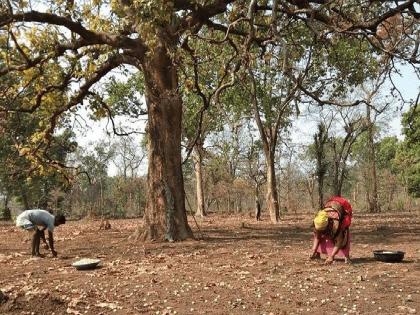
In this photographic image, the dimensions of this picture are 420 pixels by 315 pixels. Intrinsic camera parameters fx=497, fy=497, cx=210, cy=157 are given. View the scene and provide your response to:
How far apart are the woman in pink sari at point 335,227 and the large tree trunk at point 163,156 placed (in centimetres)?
494

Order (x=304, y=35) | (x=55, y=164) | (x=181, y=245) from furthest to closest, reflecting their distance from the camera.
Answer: (x=304, y=35) → (x=55, y=164) → (x=181, y=245)

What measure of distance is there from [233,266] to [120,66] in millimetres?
7722

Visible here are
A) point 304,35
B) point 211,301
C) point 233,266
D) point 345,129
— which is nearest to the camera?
point 211,301

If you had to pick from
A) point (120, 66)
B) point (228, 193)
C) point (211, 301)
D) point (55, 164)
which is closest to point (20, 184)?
point (228, 193)

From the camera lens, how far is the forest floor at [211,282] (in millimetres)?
6152

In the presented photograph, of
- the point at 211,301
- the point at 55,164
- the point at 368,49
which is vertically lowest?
the point at 211,301

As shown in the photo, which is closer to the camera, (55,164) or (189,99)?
(55,164)

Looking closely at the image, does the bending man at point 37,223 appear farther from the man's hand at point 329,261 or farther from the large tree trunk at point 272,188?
the large tree trunk at point 272,188

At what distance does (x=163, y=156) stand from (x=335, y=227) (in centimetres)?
573

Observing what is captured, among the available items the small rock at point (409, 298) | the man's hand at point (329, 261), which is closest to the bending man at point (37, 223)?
the man's hand at point (329, 261)

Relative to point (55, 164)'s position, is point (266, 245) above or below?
below

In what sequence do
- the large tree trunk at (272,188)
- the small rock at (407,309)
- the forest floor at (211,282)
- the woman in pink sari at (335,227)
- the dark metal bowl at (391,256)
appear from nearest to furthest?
the small rock at (407,309) < the forest floor at (211,282) < the dark metal bowl at (391,256) < the woman in pink sari at (335,227) < the large tree trunk at (272,188)

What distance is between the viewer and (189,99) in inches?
1022

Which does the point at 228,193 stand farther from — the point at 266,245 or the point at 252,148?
the point at 266,245
